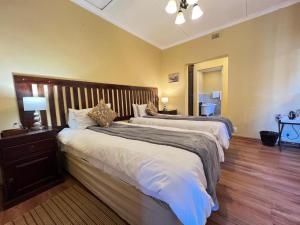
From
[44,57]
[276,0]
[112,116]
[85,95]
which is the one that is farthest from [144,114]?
[276,0]

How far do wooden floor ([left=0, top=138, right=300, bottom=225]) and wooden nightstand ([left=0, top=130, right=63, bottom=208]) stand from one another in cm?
13

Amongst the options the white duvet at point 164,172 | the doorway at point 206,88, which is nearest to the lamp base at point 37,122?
the white duvet at point 164,172

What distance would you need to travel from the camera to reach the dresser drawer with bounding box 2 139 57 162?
1530 millimetres

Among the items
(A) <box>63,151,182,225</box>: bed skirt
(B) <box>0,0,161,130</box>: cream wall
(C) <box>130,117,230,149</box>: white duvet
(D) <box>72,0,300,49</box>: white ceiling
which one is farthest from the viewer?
(D) <box>72,0,300,49</box>: white ceiling

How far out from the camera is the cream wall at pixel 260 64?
2.97 metres

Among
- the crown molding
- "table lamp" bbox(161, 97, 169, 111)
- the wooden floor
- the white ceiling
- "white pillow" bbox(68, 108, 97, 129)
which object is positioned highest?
the white ceiling

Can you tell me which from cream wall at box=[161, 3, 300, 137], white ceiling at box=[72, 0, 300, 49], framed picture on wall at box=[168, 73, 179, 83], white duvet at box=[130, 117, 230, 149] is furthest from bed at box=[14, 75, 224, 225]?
framed picture on wall at box=[168, 73, 179, 83]

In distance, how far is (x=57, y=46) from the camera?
2.45 meters

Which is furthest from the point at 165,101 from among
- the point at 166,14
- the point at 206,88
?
the point at 206,88

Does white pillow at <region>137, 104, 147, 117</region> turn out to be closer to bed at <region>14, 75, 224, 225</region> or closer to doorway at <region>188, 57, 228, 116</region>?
bed at <region>14, 75, 224, 225</region>

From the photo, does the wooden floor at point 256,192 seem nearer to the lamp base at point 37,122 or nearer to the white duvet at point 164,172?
the white duvet at point 164,172

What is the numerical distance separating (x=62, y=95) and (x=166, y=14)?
114 inches

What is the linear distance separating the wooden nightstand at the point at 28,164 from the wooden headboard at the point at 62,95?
1.96ft

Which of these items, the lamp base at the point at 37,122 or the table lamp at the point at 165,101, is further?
the table lamp at the point at 165,101
